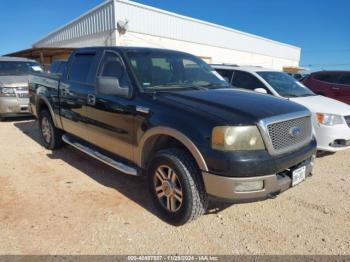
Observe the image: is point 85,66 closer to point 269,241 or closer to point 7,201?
point 7,201

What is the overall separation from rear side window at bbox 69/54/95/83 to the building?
12030mm

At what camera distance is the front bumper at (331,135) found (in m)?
5.26

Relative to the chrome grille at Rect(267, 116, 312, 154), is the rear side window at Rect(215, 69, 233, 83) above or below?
above

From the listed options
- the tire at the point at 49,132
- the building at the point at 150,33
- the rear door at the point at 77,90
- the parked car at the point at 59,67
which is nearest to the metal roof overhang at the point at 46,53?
the building at the point at 150,33

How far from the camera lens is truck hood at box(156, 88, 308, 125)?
2.92 meters

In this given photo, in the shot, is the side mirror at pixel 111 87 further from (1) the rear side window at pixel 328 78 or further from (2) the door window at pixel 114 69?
(1) the rear side window at pixel 328 78

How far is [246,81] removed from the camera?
6758mm

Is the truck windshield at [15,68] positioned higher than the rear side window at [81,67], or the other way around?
the rear side window at [81,67]

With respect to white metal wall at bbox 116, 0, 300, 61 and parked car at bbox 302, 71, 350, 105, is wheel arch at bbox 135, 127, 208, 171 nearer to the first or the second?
parked car at bbox 302, 71, 350, 105

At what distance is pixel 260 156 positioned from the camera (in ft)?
9.22

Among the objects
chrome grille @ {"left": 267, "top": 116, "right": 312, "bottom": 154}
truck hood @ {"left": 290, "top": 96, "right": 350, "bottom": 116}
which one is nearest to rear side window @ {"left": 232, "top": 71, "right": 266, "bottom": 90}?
truck hood @ {"left": 290, "top": 96, "right": 350, "bottom": 116}

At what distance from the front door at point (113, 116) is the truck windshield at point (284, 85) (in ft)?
11.7

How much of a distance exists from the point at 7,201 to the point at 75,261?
1697 mm

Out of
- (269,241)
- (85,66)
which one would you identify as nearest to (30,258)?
(269,241)
